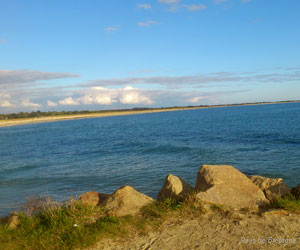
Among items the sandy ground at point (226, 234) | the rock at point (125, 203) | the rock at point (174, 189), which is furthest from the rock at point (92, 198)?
the sandy ground at point (226, 234)

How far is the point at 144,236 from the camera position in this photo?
20.8 ft

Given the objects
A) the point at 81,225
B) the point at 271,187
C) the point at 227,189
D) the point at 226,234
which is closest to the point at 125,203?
the point at 81,225

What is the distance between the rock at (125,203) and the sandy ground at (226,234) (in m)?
1.32

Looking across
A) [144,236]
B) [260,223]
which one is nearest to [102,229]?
[144,236]

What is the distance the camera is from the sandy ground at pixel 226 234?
5.80 metres

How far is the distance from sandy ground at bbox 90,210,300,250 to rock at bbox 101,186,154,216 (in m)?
1.32

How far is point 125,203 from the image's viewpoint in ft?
26.1

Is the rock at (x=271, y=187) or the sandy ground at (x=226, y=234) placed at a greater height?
the rock at (x=271, y=187)

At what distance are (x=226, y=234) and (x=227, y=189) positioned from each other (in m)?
2.27

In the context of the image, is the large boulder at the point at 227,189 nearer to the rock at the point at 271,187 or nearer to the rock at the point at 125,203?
the rock at the point at 271,187

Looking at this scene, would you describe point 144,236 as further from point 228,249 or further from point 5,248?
point 5,248

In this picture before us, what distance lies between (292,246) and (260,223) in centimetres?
109

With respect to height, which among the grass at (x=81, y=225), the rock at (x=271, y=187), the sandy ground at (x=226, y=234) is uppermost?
the rock at (x=271, y=187)

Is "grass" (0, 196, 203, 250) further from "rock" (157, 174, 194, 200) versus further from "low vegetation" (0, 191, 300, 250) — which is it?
"rock" (157, 174, 194, 200)
